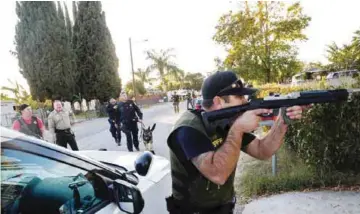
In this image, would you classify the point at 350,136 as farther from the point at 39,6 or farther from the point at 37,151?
the point at 39,6

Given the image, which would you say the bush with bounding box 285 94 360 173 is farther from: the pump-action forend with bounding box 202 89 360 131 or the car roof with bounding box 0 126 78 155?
the car roof with bounding box 0 126 78 155

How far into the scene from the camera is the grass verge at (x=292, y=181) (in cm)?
441

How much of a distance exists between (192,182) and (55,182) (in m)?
0.82

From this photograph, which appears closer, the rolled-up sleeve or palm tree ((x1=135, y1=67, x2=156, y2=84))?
the rolled-up sleeve

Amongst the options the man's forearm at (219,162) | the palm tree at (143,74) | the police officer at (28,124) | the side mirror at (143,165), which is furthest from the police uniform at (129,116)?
the palm tree at (143,74)

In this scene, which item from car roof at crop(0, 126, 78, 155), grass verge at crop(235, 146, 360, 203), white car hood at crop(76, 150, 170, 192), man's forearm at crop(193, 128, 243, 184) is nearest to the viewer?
car roof at crop(0, 126, 78, 155)

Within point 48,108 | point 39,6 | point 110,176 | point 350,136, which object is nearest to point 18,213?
point 110,176

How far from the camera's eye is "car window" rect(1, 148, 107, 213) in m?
1.50

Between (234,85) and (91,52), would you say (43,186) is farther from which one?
(91,52)

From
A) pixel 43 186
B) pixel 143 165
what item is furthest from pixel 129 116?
pixel 43 186

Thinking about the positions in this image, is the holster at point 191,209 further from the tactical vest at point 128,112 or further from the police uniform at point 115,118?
the police uniform at point 115,118

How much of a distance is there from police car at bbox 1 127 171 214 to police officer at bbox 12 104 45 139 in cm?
445

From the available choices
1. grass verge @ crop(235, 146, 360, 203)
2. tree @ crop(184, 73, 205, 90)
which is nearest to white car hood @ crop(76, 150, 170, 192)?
→ grass verge @ crop(235, 146, 360, 203)

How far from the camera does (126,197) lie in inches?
75.5
